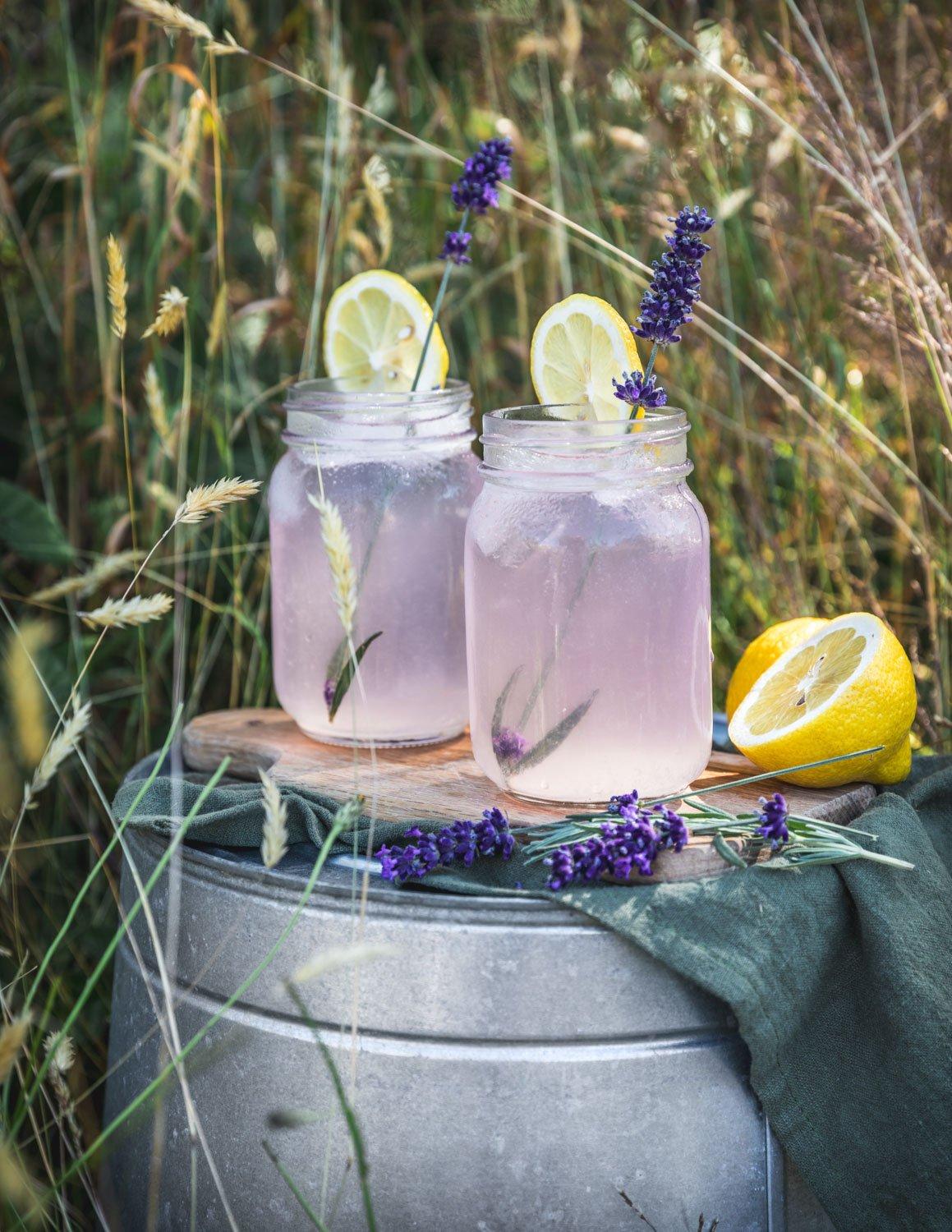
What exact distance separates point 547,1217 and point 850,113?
1196 mm

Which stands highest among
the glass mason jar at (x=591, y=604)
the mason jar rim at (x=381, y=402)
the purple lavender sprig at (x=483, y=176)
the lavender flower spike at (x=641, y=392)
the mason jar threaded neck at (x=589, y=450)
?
the purple lavender sprig at (x=483, y=176)

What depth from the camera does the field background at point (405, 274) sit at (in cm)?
187

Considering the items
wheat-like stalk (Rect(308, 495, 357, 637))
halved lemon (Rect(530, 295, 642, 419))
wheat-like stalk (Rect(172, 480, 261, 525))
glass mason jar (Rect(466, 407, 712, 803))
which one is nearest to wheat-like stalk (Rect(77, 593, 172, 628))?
wheat-like stalk (Rect(172, 480, 261, 525))

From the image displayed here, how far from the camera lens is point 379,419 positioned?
1.40 m

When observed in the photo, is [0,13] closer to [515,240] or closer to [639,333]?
[515,240]

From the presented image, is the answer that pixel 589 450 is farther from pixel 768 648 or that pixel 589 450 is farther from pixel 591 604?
pixel 768 648

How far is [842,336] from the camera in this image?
2.17 m

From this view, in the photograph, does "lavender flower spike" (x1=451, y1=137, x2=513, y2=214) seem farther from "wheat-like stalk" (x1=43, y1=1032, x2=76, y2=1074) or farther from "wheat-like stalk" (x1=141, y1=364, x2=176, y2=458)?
"wheat-like stalk" (x1=43, y1=1032, x2=76, y2=1074)

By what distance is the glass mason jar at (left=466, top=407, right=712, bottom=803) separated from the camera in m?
1.19

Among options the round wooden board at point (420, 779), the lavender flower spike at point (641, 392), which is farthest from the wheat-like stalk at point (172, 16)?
the round wooden board at point (420, 779)

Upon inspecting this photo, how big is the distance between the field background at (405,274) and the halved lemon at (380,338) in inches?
9.0

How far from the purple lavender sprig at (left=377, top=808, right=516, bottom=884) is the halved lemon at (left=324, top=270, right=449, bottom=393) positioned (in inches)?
20.9

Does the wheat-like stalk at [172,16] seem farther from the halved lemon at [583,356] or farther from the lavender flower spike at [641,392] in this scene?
the lavender flower spike at [641,392]

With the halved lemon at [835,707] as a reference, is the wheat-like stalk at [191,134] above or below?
above
